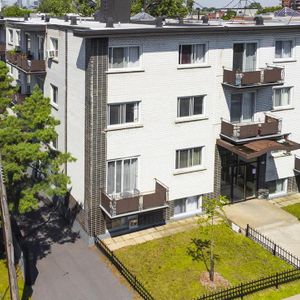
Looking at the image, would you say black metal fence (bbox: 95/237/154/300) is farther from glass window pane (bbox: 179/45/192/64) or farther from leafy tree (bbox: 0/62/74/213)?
glass window pane (bbox: 179/45/192/64)

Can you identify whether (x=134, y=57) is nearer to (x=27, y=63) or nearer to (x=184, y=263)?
(x=27, y=63)

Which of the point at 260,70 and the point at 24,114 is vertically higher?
the point at 260,70

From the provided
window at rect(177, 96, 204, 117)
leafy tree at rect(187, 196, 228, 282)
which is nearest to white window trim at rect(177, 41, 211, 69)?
window at rect(177, 96, 204, 117)

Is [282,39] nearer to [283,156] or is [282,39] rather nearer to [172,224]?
[283,156]

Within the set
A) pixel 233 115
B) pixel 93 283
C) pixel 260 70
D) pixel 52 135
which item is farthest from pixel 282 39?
pixel 93 283

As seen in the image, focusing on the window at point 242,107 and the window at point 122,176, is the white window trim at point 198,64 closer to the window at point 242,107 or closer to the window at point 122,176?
the window at point 242,107

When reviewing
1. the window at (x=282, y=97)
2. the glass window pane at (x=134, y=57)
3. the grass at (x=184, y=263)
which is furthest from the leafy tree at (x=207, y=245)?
the window at (x=282, y=97)
